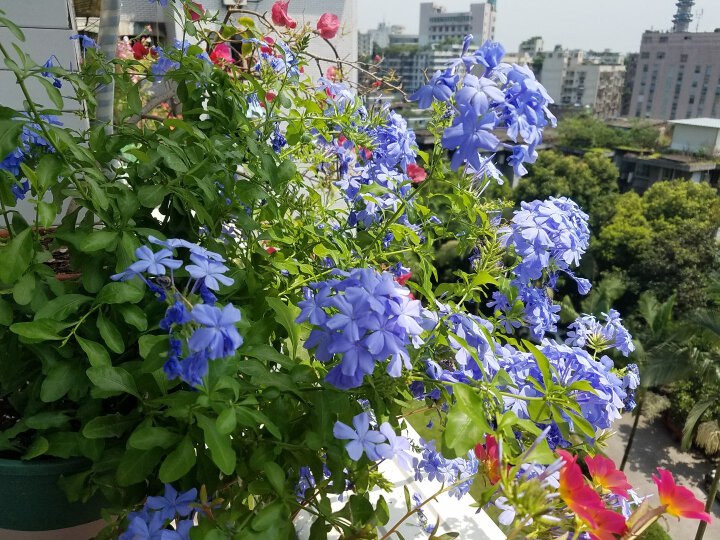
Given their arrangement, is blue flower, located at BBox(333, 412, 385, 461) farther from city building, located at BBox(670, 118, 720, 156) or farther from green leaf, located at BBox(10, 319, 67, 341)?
city building, located at BBox(670, 118, 720, 156)

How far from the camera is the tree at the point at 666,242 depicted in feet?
49.7

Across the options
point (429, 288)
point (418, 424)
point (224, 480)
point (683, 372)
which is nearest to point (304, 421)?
point (224, 480)

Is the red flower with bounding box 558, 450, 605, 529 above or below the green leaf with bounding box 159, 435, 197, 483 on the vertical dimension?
above

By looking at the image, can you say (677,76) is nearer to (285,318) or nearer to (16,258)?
(285,318)

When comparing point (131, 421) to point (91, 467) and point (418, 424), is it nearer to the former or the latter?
point (91, 467)

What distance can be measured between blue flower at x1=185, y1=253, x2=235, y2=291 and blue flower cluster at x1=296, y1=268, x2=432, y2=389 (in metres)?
0.11

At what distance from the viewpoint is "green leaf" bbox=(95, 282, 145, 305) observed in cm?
62

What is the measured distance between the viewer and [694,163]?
84.1ft

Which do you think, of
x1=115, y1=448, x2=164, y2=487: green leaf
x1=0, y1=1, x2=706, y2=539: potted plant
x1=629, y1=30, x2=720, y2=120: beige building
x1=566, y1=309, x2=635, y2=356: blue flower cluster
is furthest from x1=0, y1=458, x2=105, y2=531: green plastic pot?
x1=629, y1=30, x2=720, y2=120: beige building

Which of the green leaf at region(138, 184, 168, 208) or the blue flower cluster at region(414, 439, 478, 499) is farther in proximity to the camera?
the blue flower cluster at region(414, 439, 478, 499)

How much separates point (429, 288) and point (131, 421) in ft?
1.35

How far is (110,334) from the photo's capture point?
0.66m

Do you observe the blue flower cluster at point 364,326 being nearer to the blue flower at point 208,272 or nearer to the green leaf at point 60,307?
the blue flower at point 208,272

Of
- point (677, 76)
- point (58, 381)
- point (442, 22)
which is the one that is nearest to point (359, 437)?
point (58, 381)
